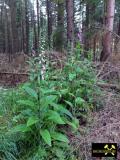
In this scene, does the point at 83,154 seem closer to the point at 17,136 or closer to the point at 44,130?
the point at 44,130

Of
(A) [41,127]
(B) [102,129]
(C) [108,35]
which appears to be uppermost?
(C) [108,35]

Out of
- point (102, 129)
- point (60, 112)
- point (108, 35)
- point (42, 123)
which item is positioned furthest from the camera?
point (108, 35)

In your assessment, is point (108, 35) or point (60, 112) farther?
point (108, 35)

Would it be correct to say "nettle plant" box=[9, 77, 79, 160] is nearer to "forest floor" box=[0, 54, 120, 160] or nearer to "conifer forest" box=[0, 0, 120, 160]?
"conifer forest" box=[0, 0, 120, 160]

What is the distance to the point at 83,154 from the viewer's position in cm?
364

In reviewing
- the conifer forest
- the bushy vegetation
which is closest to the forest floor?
the conifer forest

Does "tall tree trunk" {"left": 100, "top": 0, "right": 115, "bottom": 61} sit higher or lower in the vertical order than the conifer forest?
higher

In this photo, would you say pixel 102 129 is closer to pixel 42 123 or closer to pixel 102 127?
pixel 102 127

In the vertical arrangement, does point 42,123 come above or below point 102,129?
above

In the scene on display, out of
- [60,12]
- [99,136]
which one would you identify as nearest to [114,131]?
[99,136]

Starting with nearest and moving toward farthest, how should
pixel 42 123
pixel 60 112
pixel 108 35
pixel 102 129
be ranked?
1. pixel 42 123
2. pixel 60 112
3. pixel 102 129
4. pixel 108 35

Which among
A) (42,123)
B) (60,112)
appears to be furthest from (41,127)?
(60,112)

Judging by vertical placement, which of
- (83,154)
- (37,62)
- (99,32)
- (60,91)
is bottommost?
(83,154)

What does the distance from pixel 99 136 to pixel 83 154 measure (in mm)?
465
